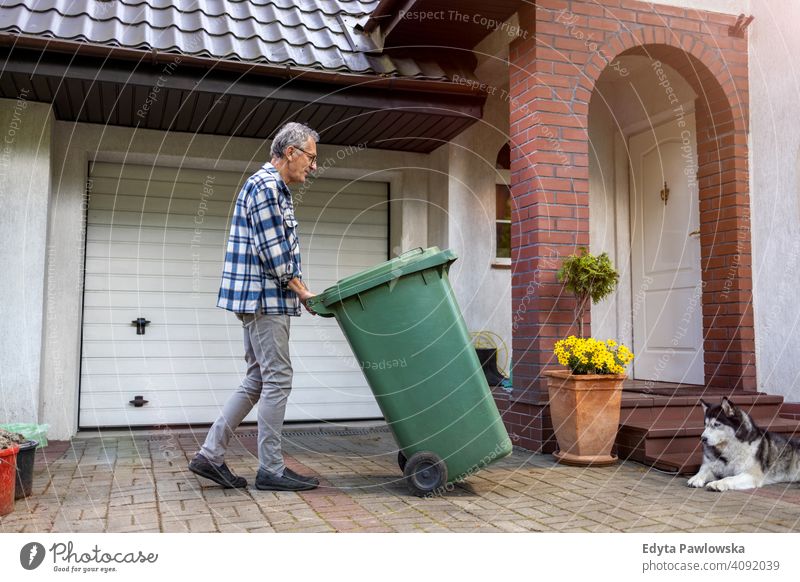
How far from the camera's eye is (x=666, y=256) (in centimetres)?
616

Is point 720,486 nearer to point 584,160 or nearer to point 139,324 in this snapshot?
point 584,160

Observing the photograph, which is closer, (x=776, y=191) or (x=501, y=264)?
(x=776, y=191)

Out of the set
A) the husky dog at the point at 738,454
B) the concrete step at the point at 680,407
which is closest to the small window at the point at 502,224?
the concrete step at the point at 680,407

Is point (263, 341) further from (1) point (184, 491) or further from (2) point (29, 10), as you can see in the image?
(2) point (29, 10)

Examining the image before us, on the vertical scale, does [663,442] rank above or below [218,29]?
below

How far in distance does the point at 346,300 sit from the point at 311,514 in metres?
1.03

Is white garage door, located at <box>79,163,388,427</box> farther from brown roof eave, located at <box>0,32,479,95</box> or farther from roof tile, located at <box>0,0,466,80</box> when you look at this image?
brown roof eave, located at <box>0,32,479,95</box>

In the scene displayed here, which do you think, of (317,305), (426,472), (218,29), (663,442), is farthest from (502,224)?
(426,472)

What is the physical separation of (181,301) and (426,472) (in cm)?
334

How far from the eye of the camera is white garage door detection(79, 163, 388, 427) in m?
5.74

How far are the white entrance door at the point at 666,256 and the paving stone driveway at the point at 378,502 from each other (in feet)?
6.67

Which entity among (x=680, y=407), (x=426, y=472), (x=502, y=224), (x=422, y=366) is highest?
(x=502, y=224)

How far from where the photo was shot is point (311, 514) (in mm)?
3135
